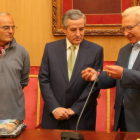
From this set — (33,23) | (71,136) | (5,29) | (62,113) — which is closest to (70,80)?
(62,113)

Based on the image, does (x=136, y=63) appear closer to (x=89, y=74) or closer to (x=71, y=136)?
(x=89, y=74)

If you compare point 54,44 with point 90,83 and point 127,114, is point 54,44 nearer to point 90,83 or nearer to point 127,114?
point 90,83

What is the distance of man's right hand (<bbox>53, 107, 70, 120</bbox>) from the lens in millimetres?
3029

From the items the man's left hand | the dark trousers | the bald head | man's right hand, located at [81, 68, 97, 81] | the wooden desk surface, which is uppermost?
the bald head

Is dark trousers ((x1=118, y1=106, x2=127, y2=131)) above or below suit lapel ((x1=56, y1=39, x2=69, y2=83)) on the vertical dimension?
below

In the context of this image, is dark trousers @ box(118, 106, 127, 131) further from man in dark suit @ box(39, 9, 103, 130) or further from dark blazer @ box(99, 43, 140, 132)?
man in dark suit @ box(39, 9, 103, 130)

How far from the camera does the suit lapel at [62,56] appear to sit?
319 cm

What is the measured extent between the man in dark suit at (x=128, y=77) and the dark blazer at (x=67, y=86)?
0.79ft

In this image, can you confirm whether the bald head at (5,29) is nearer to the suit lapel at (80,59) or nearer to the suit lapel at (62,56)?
the suit lapel at (62,56)

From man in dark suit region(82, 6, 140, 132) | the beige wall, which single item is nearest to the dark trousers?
man in dark suit region(82, 6, 140, 132)

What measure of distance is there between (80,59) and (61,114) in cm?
60

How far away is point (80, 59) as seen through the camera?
322 centimetres

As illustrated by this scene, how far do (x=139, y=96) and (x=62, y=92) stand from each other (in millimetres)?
786

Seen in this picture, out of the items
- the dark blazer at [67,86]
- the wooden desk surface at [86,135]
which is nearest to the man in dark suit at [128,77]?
the dark blazer at [67,86]
